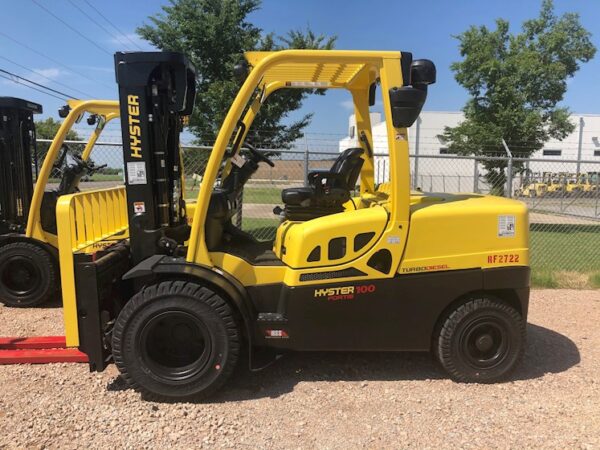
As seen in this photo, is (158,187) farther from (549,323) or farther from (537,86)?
(537,86)

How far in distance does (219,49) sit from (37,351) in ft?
39.4

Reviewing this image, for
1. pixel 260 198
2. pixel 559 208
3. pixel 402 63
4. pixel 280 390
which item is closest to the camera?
pixel 402 63

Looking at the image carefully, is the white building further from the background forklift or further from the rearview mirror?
the rearview mirror

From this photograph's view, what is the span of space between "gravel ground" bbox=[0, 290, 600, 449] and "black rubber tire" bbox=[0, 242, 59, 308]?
1894 millimetres

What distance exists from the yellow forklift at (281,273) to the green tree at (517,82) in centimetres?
1197

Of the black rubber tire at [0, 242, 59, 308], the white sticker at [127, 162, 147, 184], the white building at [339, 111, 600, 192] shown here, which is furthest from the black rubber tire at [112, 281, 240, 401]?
the white building at [339, 111, 600, 192]

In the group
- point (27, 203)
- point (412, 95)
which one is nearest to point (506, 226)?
point (412, 95)

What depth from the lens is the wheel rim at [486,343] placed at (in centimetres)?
371

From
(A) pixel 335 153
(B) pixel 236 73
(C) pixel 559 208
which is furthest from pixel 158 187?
(C) pixel 559 208

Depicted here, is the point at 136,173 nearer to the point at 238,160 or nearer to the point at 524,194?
the point at 238,160

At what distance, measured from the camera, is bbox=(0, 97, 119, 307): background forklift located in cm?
555

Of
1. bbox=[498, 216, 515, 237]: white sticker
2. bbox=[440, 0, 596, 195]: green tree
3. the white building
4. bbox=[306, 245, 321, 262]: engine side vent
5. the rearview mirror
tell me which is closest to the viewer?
the rearview mirror

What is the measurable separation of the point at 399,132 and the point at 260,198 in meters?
5.85

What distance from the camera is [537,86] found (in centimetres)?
1608
